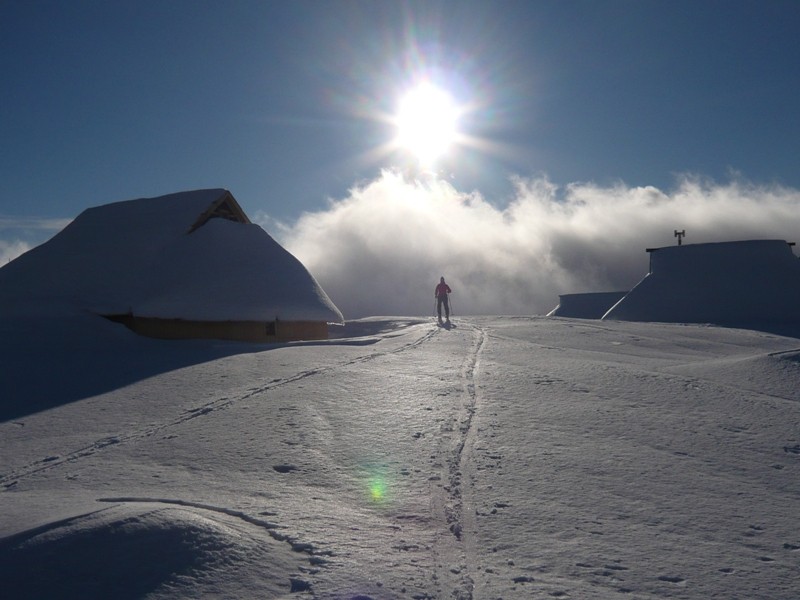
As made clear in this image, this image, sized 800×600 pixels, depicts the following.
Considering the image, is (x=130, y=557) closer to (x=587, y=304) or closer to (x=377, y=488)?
(x=377, y=488)

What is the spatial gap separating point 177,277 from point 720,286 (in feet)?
80.3

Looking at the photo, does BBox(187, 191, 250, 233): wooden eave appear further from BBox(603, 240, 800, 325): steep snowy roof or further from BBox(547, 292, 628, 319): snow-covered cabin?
BBox(547, 292, 628, 319): snow-covered cabin

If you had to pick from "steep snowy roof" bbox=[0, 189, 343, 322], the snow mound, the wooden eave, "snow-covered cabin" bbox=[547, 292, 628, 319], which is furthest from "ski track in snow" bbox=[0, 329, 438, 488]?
"snow-covered cabin" bbox=[547, 292, 628, 319]

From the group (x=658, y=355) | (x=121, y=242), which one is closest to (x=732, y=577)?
(x=658, y=355)

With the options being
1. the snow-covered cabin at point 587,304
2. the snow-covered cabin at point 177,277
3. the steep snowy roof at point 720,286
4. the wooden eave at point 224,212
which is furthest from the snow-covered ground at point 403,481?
the snow-covered cabin at point 587,304

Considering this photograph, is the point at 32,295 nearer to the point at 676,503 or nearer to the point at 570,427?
the point at 570,427

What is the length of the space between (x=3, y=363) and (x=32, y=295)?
23.8ft

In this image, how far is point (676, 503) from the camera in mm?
4840

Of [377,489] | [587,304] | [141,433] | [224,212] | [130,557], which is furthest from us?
[587,304]

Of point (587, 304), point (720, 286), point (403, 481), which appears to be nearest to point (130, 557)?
point (403, 481)

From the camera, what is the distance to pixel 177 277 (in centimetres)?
1942

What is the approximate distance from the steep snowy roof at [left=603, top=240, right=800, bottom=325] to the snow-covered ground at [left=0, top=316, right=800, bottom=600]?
1758 cm

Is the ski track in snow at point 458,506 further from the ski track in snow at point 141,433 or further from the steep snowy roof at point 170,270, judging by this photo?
the steep snowy roof at point 170,270

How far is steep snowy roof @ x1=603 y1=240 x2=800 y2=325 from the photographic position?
26766 mm
